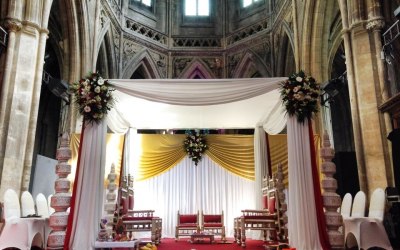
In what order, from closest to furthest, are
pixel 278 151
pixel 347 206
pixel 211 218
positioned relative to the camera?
pixel 347 206 < pixel 211 218 < pixel 278 151

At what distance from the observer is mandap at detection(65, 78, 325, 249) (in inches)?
199

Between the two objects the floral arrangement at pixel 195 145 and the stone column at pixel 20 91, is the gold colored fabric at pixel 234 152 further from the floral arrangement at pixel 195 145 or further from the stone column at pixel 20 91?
the stone column at pixel 20 91

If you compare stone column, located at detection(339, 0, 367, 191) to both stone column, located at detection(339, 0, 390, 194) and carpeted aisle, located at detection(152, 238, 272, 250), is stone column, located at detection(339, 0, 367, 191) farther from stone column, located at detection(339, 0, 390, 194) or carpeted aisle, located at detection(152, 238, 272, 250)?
carpeted aisle, located at detection(152, 238, 272, 250)

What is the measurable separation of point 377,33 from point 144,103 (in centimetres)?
476

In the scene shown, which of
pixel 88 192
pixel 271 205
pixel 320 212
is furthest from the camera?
pixel 271 205

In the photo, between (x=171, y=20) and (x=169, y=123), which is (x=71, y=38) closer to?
(x=169, y=123)

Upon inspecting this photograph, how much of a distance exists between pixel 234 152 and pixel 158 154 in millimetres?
2180

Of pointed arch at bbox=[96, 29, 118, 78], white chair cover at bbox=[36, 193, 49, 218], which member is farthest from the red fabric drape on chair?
pointed arch at bbox=[96, 29, 118, 78]

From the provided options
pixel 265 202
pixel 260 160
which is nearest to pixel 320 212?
pixel 265 202

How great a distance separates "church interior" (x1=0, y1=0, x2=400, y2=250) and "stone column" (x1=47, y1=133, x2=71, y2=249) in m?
0.02

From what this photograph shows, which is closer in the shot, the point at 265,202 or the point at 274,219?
the point at 274,219

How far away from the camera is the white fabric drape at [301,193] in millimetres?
5012

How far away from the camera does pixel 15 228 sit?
5.11 metres

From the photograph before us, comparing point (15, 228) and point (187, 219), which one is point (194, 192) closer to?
Result: point (187, 219)
